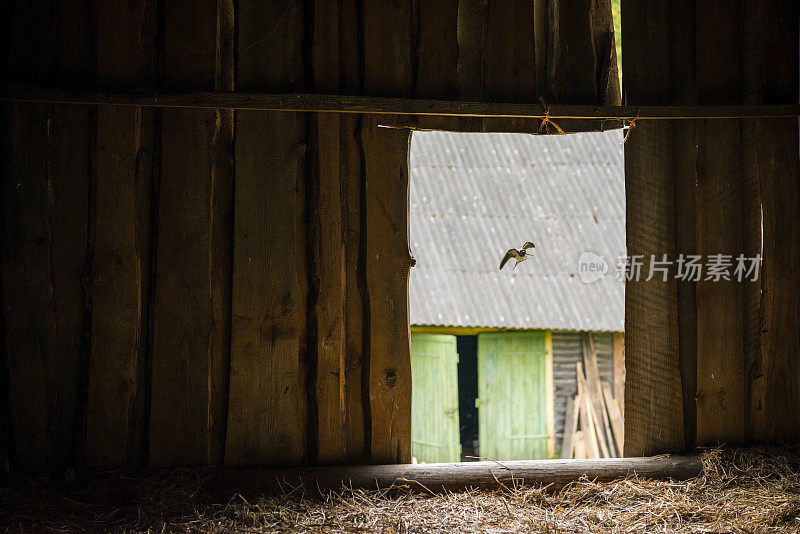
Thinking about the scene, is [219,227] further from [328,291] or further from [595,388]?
[595,388]

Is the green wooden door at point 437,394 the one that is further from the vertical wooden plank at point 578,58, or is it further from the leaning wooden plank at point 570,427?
the vertical wooden plank at point 578,58

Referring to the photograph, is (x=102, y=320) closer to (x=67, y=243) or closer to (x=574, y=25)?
(x=67, y=243)

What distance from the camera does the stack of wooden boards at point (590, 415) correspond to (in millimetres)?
8703

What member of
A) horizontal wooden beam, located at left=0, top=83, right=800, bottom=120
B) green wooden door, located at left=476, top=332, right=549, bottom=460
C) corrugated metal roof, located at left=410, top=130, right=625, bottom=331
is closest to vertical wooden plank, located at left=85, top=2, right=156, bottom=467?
horizontal wooden beam, located at left=0, top=83, right=800, bottom=120

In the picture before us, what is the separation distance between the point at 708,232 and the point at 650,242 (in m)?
0.34

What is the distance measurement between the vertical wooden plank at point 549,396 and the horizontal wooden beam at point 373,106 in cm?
548

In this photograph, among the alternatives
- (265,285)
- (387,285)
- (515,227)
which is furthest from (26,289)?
(515,227)

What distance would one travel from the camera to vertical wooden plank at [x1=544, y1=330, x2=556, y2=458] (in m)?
8.66

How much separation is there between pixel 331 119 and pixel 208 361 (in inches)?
55.9

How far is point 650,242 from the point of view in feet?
11.4

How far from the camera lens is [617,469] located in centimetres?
335

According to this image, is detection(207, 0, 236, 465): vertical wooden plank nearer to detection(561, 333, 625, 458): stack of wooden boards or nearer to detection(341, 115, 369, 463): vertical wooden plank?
detection(341, 115, 369, 463): vertical wooden plank

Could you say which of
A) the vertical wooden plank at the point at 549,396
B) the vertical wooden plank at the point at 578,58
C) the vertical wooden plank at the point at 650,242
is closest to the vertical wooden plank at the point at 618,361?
the vertical wooden plank at the point at 549,396

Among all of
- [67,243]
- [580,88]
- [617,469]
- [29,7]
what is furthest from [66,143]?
[617,469]
